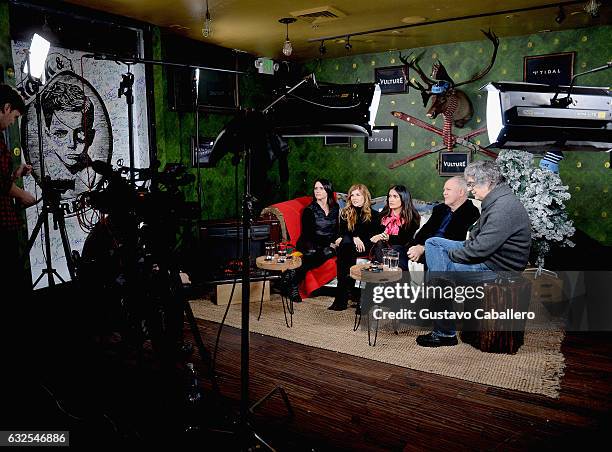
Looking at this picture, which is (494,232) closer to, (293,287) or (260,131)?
(260,131)

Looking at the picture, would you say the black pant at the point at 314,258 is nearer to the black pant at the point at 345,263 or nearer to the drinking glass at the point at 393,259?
the black pant at the point at 345,263

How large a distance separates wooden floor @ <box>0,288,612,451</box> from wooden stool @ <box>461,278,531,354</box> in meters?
0.41

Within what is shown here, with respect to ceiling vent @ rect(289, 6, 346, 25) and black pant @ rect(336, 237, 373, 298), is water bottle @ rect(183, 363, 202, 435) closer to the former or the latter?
black pant @ rect(336, 237, 373, 298)

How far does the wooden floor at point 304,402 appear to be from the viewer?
8.29 feet

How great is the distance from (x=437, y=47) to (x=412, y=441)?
15.4 ft

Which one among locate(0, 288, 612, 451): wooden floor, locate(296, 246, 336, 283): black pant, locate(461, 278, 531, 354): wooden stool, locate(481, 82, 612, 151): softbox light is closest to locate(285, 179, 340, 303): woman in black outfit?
locate(296, 246, 336, 283): black pant

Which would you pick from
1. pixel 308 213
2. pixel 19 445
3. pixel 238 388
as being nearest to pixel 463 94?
pixel 308 213

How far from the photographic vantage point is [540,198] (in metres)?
4.30

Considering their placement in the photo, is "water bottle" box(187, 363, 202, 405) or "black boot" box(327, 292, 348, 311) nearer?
"water bottle" box(187, 363, 202, 405)

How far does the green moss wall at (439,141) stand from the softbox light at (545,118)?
1.87 m

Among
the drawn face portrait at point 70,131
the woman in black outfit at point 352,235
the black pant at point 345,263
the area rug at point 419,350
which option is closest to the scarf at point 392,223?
the woman in black outfit at point 352,235

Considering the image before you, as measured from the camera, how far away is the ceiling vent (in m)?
4.12

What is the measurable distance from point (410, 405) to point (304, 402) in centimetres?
64

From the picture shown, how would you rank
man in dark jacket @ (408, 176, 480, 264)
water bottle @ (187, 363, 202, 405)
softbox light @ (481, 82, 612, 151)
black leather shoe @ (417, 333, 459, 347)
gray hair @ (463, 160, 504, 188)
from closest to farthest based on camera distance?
water bottle @ (187, 363, 202, 405), softbox light @ (481, 82, 612, 151), gray hair @ (463, 160, 504, 188), black leather shoe @ (417, 333, 459, 347), man in dark jacket @ (408, 176, 480, 264)
